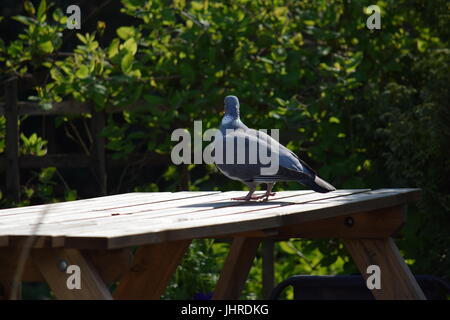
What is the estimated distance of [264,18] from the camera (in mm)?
5363

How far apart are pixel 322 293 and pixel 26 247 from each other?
1.75 meters

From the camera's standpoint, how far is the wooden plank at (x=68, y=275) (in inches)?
84.0

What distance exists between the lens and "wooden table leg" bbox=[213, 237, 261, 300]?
361 cm

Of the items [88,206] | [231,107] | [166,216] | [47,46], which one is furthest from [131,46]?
[166,216]

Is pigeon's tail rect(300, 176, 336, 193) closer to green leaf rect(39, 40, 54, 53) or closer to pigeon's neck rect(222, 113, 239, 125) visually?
pigeon's neck rect(222, 113, 239, 125)

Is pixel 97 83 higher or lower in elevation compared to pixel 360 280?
higher

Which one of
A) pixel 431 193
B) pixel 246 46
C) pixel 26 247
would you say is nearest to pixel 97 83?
pixel 246 46

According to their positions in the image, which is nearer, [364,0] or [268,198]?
[268,198]

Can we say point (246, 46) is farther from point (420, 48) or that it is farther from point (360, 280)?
point (360, 280)

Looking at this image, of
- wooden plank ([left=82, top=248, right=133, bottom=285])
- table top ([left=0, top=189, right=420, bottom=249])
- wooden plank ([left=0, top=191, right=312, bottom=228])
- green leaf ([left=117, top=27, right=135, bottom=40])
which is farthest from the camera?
green leaf ([left=117, top=27, right=135, bottom=40])

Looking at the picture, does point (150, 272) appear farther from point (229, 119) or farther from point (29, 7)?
point (29, 7)

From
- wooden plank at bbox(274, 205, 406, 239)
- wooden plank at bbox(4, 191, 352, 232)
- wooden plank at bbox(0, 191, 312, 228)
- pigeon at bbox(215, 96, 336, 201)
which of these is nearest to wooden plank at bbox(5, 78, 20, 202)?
wooden plank at bbox(0, 191, 312, 228)

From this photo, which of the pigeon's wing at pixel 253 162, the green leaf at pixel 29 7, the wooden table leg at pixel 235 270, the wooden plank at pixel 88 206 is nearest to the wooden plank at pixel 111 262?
the wooden plank at pixel 88 206

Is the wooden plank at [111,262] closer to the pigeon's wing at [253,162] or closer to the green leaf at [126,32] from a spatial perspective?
the pigeon's wing at [253,162]
